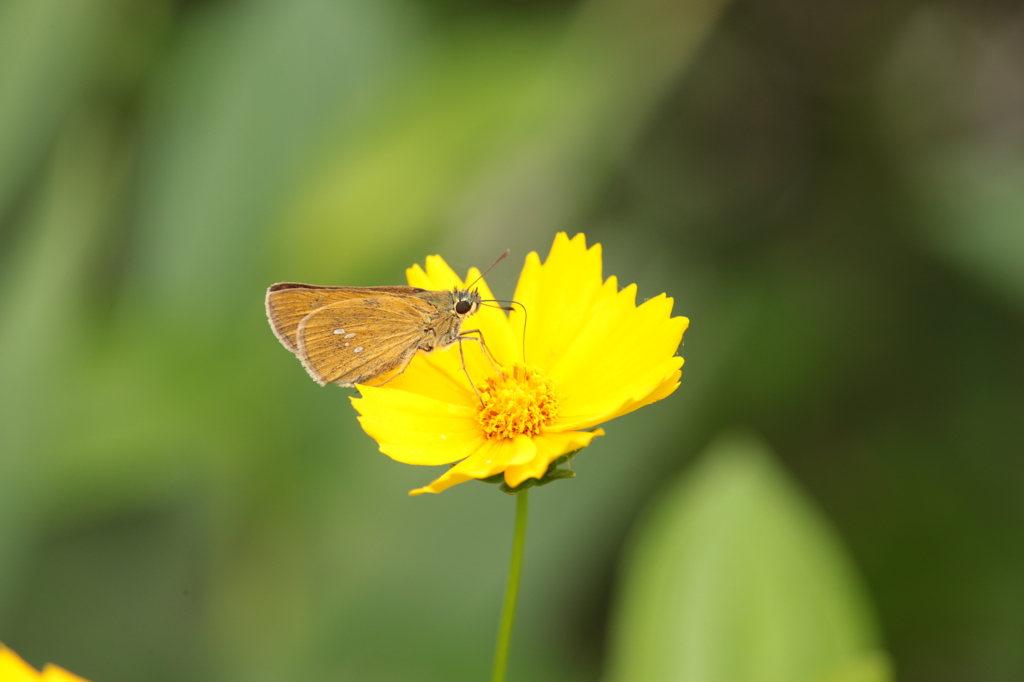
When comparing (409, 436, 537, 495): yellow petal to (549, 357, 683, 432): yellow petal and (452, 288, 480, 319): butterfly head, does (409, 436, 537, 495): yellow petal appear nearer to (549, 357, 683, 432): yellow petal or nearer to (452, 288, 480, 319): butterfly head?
(549, 357, 683, 432): yellow petal

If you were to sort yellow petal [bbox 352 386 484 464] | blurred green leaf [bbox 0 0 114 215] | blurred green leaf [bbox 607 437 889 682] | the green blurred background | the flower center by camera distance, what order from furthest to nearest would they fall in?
1. blurred green leaf [bbox 0 0 114 215]
2. the green blurred background
3. blurred green leaf [bbox 607 437 889 682]
4. the flower center
5. yellow petal [bbox 352 386 484 464]

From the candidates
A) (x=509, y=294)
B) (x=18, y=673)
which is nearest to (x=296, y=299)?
(x=18, y=673)

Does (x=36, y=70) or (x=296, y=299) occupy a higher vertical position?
(x=36, y=70)

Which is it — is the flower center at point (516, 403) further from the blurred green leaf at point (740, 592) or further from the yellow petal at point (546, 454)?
the blurred green leaf at point (740, 592)

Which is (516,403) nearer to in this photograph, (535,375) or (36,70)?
(535,375)

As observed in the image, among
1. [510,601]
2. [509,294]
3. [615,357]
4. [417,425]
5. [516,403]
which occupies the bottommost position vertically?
[510,601]

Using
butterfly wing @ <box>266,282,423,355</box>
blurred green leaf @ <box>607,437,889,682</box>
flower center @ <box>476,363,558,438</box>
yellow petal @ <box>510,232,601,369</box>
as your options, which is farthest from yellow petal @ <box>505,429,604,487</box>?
blurred green leaf @ <box>607,437,889,682</box>
